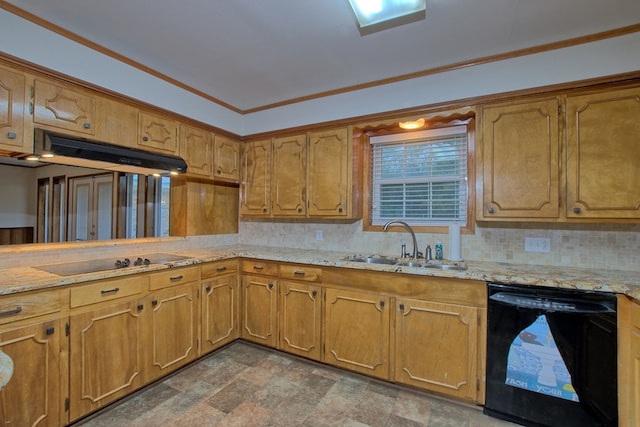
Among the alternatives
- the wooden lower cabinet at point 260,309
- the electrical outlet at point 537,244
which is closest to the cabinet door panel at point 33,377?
the wooden lower cabinet at point 260,309

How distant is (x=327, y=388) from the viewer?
7.43 ft

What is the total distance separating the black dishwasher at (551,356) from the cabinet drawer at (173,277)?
2175 millimetres

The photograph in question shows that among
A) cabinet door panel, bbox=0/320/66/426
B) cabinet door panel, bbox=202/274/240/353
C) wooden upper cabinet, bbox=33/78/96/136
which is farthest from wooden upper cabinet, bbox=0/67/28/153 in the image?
cabinet door panel, bbox=202/274/240/353

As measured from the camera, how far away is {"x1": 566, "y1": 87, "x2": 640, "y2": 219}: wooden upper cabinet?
1894 millimetres

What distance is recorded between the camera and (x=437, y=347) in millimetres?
2100

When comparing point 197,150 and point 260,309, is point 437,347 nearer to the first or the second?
point 260,309

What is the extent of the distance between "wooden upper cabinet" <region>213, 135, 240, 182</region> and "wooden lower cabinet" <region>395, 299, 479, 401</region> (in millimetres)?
2118

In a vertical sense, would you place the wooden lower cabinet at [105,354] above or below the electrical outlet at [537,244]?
below

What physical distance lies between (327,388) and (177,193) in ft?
7.52

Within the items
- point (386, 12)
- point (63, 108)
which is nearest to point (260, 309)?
point (63, 108)

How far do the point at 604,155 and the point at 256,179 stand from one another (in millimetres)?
2815

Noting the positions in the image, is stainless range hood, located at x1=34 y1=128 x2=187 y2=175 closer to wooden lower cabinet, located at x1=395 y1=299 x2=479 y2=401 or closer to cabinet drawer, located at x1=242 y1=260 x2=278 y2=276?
cabinet drawer, located at x1=242 y1=260 x2=278 y2=276

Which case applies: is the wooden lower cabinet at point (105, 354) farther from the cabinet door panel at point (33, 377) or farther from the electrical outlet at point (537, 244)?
the electrical outlet at point (537, 244)

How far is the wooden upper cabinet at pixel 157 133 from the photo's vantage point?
8.02 feet
